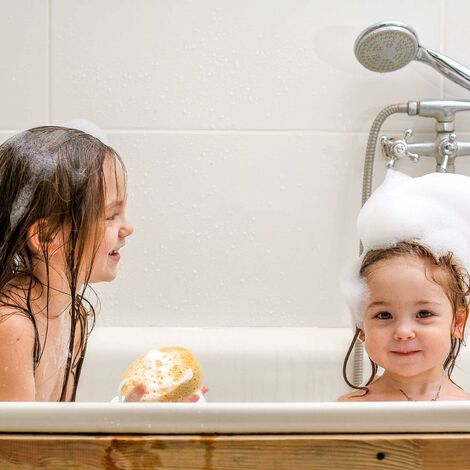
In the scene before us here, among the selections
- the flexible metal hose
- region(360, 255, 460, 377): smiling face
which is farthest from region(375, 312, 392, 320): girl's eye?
the flexible metal hose

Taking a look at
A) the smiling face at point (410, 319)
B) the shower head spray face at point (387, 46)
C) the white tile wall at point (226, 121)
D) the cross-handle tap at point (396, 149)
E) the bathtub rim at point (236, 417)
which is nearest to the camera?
the bathtub rim at point (236, 417)

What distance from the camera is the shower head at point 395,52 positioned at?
4.57 ft

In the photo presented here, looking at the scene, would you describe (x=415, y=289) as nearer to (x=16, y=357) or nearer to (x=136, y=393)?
(x=136, y=393)

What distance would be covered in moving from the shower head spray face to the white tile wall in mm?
166

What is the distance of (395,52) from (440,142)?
202mm

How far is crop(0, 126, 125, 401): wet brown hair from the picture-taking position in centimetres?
107

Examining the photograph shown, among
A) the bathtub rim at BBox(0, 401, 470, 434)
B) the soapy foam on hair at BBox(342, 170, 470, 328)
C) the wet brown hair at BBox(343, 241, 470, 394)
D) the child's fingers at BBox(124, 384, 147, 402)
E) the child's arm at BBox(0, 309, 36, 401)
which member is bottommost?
the child's fingers at BBox(124, 384, 147, 402)

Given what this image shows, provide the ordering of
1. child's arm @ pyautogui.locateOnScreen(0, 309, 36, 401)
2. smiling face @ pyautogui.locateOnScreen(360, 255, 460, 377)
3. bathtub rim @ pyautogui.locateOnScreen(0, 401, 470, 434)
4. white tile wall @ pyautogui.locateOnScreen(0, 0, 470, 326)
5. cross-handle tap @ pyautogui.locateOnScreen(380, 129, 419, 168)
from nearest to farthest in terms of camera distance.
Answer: bathtub rim @ pyautogui.locateOnScreen(0, 401, 470, 434), child's arm @ pyautogui.locateOnScreen(0, 309, 36, 401), smiling face @ pyautogui.locateOnScreen(360, 255, 460, 377), cross-handle tap @ pyautogui.locateOnScreen(380, 129, 419, 168), white tile wall @ pyautogui.locateOnScreen(0, 0, 470, 326)

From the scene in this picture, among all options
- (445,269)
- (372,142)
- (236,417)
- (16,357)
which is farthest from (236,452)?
(372,142)

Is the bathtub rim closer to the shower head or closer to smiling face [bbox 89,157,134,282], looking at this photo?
smiling face [bbox 89,157,134,282]

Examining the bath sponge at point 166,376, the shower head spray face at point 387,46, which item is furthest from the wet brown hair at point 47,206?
the shower head spray face at point 387,46

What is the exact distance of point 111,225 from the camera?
1.20m

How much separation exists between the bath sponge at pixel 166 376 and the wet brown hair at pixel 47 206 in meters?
0.11

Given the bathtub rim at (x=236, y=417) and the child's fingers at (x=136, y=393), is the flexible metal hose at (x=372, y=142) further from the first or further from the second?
the bathtub rim at (x=236, y=417)
